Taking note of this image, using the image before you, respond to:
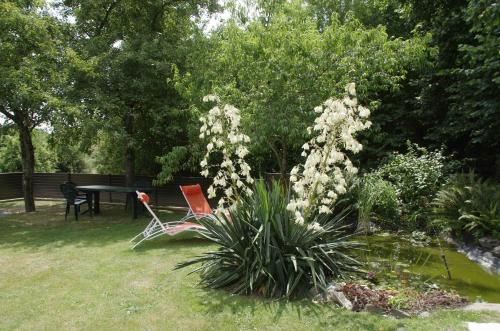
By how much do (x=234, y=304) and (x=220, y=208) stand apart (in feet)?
3.90

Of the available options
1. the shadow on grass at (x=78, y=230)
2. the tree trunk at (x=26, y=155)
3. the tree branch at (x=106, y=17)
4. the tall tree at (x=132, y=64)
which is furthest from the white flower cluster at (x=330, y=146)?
the tree branch at (x=106, y=17)

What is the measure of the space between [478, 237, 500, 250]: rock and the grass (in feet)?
9.08

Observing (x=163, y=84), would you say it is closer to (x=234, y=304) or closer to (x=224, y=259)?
(x=224, y=259)

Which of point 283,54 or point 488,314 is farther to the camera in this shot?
point 283,54

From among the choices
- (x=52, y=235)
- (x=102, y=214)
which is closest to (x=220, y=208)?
(x=52, y=235)

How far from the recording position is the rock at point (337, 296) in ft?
13.1

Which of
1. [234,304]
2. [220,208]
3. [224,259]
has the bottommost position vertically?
[234,304]

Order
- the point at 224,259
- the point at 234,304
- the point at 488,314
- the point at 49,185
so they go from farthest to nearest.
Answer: the point at 49,185
the point at 224,259
the point at 234,304
the point at 488,314

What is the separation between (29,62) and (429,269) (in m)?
9.67

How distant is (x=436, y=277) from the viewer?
5.08 meters

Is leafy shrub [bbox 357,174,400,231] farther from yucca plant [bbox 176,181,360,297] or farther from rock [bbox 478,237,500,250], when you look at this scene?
yucca plant [bbox 176,181,360,297]

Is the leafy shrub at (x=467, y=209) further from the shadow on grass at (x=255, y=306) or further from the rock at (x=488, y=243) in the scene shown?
the shadow on grass at (x=255, y=306)

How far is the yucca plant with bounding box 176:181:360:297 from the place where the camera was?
4.45 m

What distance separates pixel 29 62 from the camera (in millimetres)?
9773
